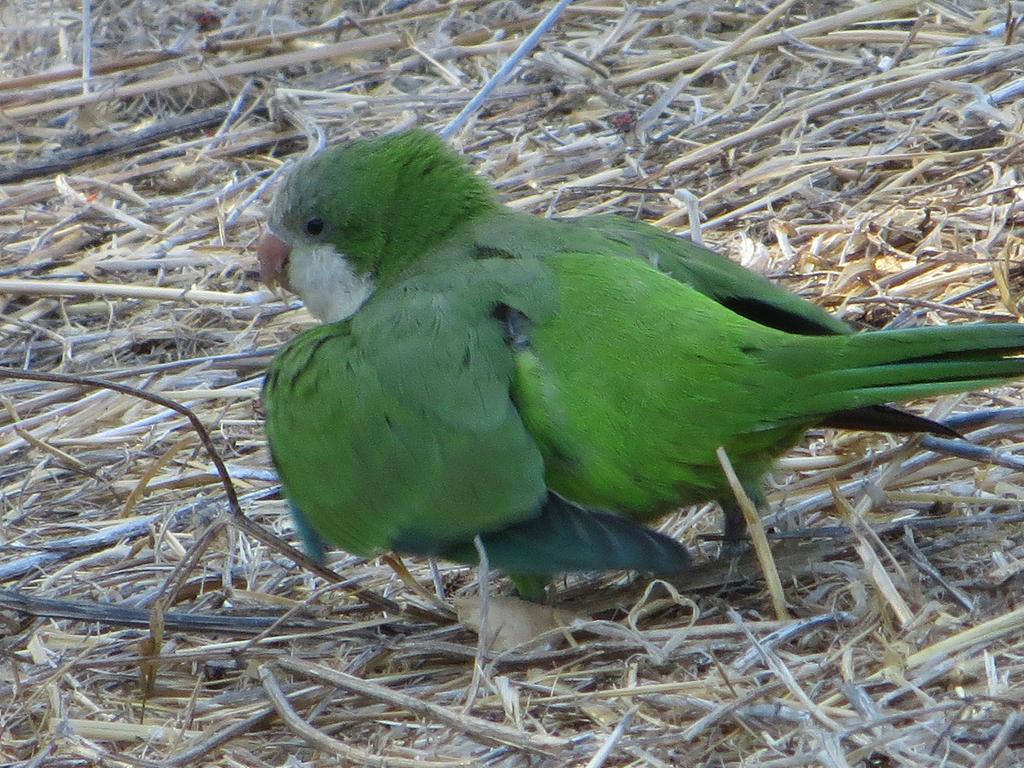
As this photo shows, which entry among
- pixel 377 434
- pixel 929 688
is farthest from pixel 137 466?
pixel 929 688

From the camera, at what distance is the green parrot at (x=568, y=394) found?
2648 mm

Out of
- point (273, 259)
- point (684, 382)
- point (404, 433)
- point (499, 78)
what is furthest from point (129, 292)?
point (684, 382)

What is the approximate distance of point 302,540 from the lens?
310 centimetres

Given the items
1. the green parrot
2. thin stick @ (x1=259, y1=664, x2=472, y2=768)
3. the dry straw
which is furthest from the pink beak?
thin stick @ (x1=259, y1=664, x2=472, y2=768)

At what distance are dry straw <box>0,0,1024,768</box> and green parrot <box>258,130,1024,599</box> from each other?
7.0 inches

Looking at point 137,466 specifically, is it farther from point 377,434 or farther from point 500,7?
point 500,7

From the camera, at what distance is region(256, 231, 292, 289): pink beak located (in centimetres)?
357

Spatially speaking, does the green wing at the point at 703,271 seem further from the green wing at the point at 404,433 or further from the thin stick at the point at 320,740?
the thin stick at the point at 320,740

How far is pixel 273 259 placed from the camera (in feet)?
11.8

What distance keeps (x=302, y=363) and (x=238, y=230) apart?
5.77 feet

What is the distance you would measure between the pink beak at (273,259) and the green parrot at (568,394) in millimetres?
539

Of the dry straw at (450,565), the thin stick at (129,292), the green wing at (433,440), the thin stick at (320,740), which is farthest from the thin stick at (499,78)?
the thin stick at (320,740)

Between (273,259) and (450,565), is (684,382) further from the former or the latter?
(273,259)

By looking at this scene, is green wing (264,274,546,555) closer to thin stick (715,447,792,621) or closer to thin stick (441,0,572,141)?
thin stick (715,447,792,621)
